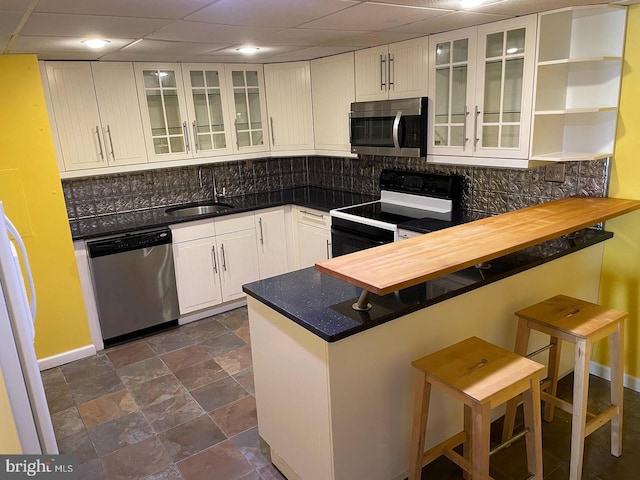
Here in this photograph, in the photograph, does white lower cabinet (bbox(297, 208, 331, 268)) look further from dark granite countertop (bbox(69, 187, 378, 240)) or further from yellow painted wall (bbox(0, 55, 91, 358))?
yellow painted wall (bbox(0, 55, 91, 358))

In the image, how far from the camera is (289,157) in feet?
15.5

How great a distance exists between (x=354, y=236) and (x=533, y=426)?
194cm

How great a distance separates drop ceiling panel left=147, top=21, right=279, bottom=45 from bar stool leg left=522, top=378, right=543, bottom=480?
226 cm

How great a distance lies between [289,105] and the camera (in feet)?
14.0

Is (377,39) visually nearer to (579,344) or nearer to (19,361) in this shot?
(579,344)

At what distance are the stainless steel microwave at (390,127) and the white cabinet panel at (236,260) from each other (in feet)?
4.01

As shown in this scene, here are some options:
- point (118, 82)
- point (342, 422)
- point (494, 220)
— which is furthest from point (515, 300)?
point (118, 82)

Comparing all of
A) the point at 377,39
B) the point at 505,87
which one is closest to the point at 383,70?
the point at 377,39

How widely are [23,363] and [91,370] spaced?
1438 millimetres

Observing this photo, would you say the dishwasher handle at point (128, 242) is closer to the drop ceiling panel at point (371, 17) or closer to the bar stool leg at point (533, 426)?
the drop ceiling panel at point (371, 17)

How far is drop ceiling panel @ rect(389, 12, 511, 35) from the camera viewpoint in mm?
2477

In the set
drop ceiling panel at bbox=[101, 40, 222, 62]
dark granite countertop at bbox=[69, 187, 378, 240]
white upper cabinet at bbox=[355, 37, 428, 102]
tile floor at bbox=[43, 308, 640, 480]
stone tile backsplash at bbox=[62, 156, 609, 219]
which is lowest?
tile floor at bbox=[43, 308, 640, 480]

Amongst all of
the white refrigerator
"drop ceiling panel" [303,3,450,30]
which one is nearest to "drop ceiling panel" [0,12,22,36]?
the white refrigerator

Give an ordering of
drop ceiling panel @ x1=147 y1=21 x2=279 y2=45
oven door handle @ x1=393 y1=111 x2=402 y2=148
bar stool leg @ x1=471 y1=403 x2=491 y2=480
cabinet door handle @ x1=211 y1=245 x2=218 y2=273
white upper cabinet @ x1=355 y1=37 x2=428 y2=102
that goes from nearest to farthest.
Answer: bar stool leg @ x1=471 y1=403 x2=491 y2=480 < drop ceiling panel @ x1=147 y1=21 x2=279 y2=45 < white upper cabinet @ x1=355 y1=37 x2=428 y2=102 < oven door handle @ x1=393 y1=111 x2=402 y2=148 < cabinet door handle @ x1=211 y1=245 x2=218 y2=273
